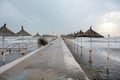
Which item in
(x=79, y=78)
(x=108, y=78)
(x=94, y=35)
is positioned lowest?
(x=108, y=78)

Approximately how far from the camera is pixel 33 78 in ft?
24.1

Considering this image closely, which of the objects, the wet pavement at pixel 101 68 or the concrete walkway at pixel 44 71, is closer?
the concrete walkway at pixel 44 71

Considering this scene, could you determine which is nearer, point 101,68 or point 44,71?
point 44,71

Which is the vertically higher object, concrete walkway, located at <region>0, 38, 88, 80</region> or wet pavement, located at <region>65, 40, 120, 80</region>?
concrete walkway, located at <region>0, 38, 88, 80</region>

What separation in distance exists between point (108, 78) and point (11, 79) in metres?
6.81

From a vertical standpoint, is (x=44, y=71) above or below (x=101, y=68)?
above

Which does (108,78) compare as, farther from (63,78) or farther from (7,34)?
(7,34)

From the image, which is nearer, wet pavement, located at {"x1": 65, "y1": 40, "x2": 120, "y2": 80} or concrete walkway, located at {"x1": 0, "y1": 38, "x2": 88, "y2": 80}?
concrete walkway, located at {"x1": 0, "y1": 38, "x2": 88, "y2": 80}

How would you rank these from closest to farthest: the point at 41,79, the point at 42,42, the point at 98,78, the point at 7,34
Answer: the point at 41,79
the point at 98,78
the point at 7,34
the point at 42,42

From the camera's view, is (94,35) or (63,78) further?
(94,35)

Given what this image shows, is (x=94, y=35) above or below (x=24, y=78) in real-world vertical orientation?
above

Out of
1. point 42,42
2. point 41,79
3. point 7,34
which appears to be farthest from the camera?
point 42,42

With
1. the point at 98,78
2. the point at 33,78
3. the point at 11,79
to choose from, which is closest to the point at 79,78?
the point at 33,78

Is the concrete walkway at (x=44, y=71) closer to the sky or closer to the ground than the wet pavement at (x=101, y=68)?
closer to the sky
